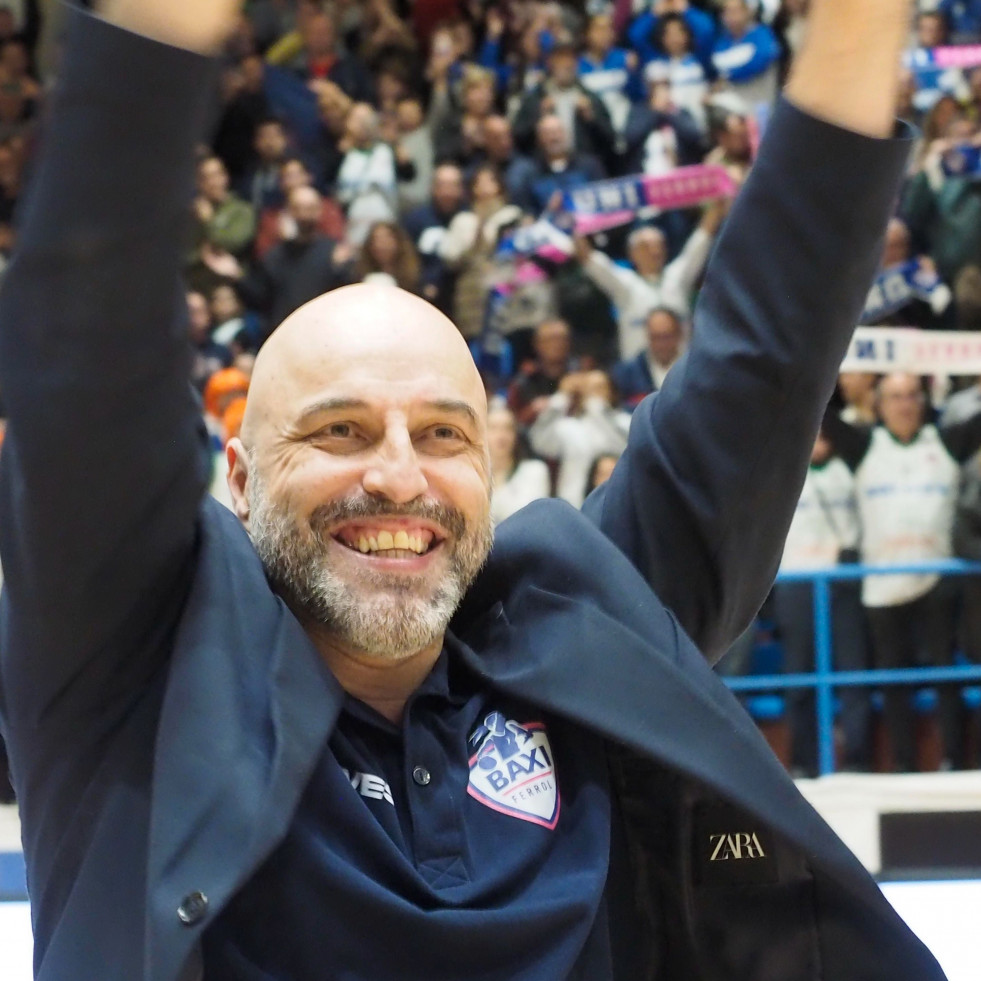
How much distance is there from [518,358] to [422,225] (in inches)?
33.2

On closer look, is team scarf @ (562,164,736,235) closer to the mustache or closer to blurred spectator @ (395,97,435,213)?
blurred spectator @ (395,97,435,213)

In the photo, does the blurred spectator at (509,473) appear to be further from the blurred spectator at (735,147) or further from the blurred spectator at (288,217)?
the blurred spectator at (288,217)

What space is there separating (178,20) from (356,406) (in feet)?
1.43

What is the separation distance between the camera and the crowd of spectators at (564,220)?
4.68 m

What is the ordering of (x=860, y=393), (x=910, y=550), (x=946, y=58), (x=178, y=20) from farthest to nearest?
(x=946, y=58)
(x=860, y=393)
(x=910, y=550)
(x=178, y=20)

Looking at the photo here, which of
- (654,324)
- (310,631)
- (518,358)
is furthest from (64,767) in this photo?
(518,358)

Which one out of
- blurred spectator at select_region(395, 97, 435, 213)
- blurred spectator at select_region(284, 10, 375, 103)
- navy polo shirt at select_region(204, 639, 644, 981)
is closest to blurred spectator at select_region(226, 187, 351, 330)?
blurred spectator at select_region(395, 97, 435, 213)

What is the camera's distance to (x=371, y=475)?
140 cm

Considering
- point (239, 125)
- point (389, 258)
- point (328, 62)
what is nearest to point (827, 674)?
point (389, 258)

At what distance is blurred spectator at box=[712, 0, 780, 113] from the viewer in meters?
6.92

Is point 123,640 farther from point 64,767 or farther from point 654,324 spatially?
point 654,324

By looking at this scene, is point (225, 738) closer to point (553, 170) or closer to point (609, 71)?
point (553, 170)

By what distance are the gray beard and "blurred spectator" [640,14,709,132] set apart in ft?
18.8

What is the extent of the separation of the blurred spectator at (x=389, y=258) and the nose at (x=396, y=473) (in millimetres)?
4672
